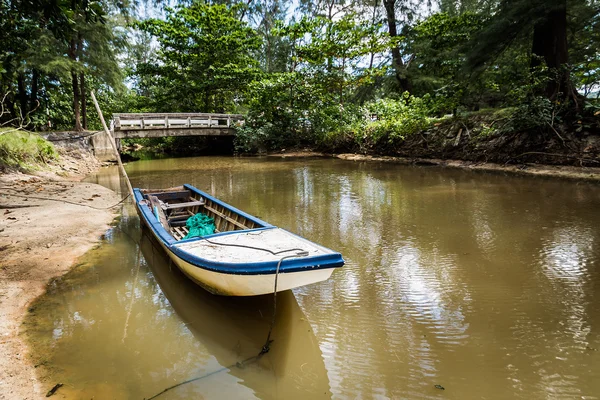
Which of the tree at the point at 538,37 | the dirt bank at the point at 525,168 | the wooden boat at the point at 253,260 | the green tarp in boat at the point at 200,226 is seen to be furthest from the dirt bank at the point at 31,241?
the dirt bank at the point at 525,168

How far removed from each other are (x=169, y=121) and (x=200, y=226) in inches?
607

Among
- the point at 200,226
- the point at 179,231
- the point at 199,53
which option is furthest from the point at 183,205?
the point at 199,53

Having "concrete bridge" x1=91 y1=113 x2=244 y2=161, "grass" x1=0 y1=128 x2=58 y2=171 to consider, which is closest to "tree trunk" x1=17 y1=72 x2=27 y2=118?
"concrete bridge" x1=91 y1=113 x2=244 y2=161

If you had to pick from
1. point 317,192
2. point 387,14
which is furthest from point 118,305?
point 387,14

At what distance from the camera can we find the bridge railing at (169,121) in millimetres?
17328

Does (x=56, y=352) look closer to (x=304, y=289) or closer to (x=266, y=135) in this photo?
(x=304, y=289)

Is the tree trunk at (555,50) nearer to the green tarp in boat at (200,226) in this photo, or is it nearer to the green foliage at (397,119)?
the green foliage at (397,119)

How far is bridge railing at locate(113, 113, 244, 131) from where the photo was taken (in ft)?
56.9

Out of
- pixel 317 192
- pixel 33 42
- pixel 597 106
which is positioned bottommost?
pixel 317 192

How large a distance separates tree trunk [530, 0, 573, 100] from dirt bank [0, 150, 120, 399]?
38.8 ft

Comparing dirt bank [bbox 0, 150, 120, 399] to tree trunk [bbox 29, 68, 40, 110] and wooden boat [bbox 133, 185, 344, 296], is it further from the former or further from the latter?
tree trunk [bbox 29, 68, 40, 110]

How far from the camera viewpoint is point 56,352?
8.72 ft

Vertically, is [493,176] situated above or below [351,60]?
below

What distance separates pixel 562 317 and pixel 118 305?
159 inches
